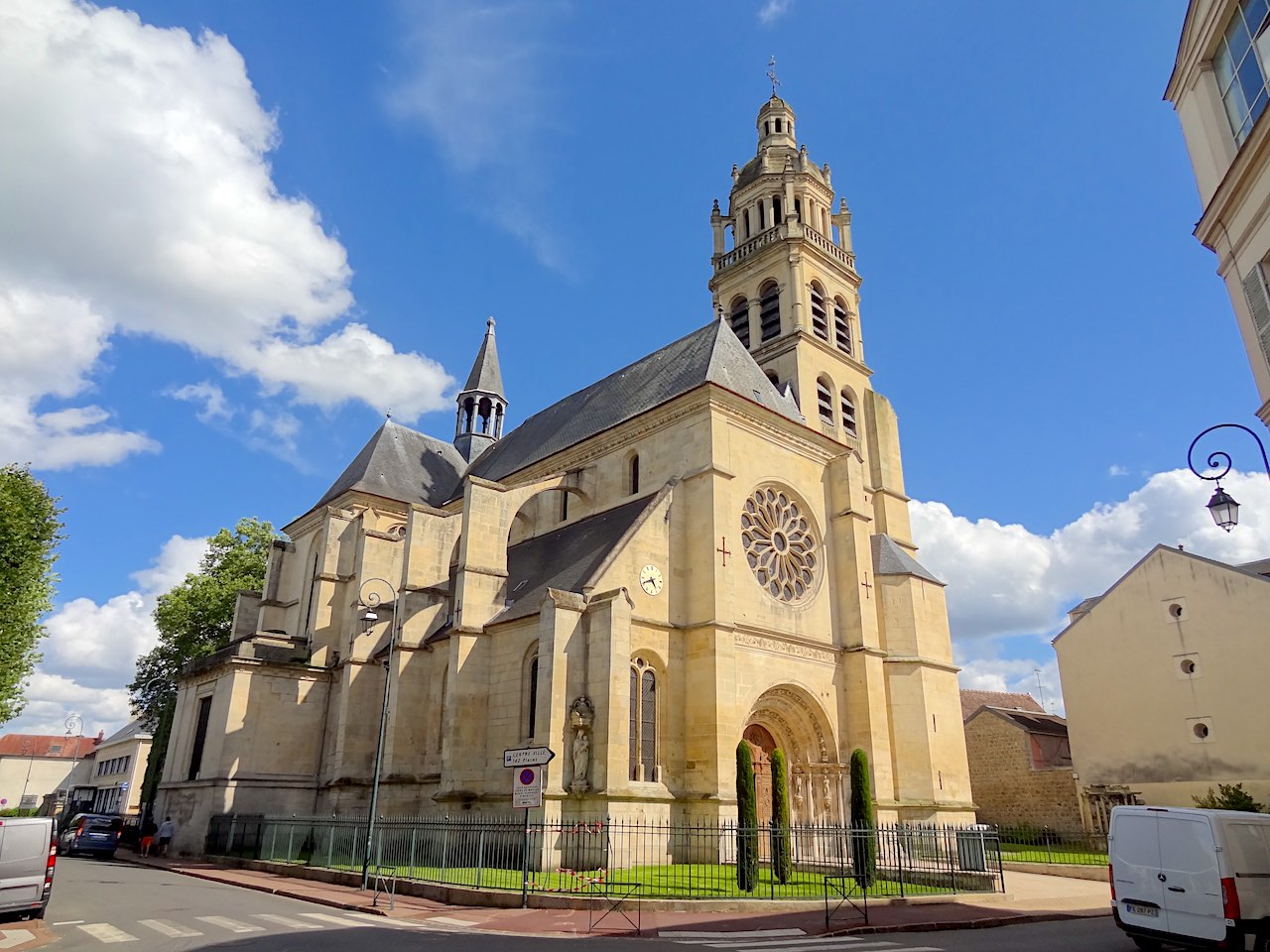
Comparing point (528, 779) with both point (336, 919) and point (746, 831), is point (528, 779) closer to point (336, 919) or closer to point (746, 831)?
point (336, 919)

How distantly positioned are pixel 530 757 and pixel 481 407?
29.5m

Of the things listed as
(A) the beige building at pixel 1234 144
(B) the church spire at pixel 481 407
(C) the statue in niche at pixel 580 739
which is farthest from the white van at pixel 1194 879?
(B) the church spire at pixel 481 407

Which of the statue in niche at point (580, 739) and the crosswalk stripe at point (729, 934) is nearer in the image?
the crosswalk stripe at point (729, 934)

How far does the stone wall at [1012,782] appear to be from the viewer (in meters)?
28.3

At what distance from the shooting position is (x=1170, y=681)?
84.1ft

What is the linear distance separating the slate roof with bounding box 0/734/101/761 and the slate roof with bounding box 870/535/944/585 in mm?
74002

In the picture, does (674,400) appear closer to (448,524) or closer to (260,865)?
(448,524)

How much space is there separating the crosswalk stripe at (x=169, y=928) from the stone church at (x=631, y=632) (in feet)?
16.9

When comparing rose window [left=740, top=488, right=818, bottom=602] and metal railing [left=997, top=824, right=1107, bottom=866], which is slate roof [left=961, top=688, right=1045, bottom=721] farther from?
rose window [left=740, top=488, right=818, bottom=602]

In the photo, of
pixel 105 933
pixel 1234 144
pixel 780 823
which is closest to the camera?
pixel 105 933

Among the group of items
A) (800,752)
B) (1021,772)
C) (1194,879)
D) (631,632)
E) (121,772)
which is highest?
(631,632)

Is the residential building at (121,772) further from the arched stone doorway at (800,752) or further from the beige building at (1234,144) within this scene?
the beige building at (1234,144)

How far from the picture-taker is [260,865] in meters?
18.6

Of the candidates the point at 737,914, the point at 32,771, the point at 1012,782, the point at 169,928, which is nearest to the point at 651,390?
the point at 737,914
